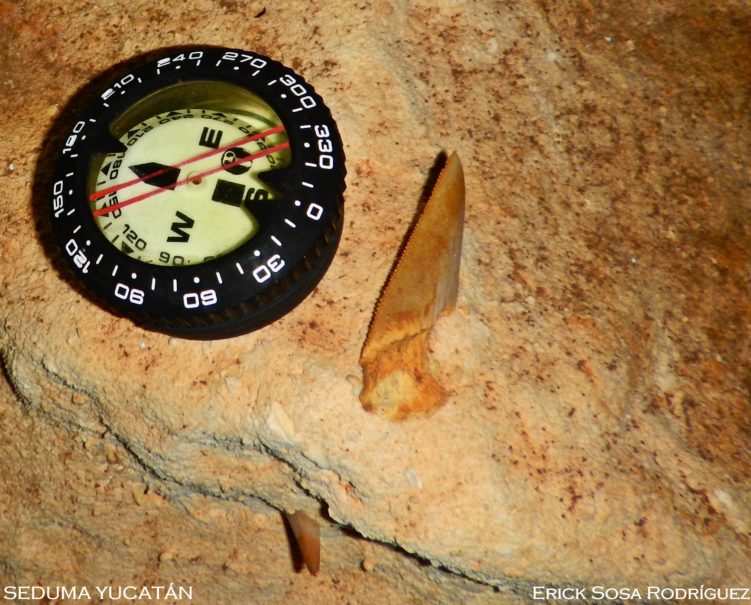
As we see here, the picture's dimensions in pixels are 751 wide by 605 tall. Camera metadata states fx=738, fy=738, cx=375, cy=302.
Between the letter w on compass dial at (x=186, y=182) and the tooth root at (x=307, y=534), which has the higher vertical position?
the letter w on compass dial at (x=186, y=182)

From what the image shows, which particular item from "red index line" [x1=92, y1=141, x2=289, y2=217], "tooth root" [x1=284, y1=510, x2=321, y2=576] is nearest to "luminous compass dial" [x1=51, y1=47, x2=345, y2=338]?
"red index line" [x1=92, y1=141, x2=289, y2=217]

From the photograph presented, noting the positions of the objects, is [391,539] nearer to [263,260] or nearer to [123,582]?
[263,260]

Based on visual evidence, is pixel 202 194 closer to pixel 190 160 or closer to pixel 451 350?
pixel 190 160

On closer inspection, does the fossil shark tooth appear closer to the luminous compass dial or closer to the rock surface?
the rock surface

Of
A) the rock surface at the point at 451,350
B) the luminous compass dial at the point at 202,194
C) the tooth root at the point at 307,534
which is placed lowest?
the tooth root at the point at 307,534

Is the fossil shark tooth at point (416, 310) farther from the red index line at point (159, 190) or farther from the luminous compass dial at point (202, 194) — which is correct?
the red index line at point (159, 190)

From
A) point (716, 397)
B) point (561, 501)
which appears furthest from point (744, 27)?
point (561, 501)

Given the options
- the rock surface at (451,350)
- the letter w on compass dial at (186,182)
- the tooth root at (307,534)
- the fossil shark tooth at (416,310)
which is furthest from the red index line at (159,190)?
the tooth root at (307,534)
